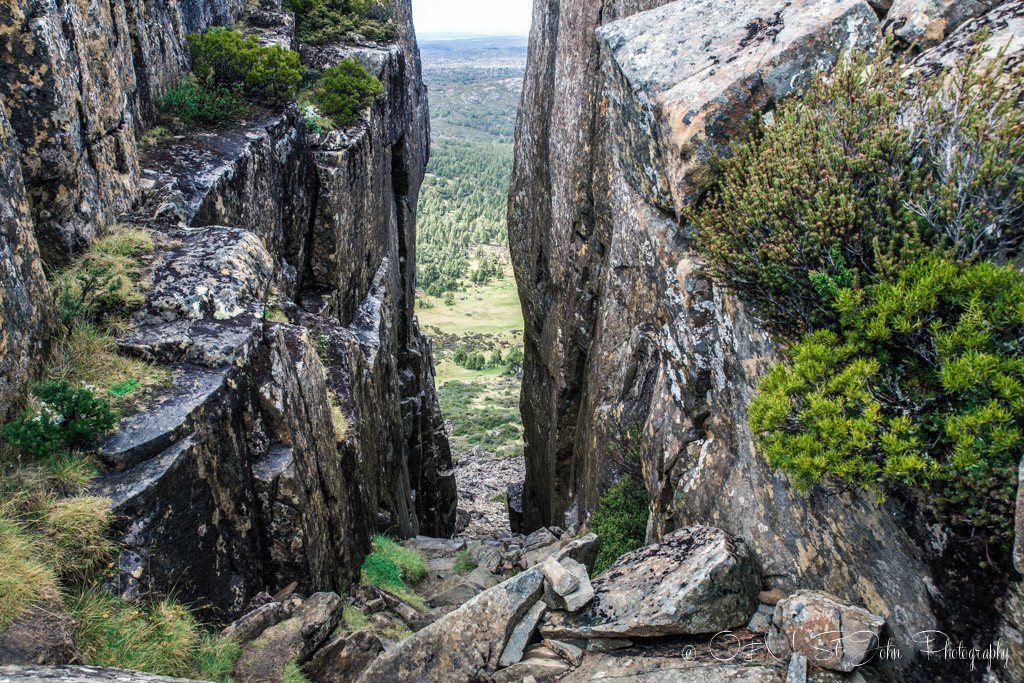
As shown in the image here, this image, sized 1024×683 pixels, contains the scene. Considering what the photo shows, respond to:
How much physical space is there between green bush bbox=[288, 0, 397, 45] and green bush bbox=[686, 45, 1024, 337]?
19292 millimetres

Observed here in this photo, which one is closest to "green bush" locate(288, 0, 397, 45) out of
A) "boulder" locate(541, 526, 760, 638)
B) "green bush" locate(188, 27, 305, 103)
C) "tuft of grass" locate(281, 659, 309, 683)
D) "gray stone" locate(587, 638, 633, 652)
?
"green bush" locate(188, 27, 305, 103)

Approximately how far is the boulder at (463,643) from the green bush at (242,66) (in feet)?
47.4

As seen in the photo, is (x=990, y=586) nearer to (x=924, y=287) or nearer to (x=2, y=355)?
(x=924, y=287)

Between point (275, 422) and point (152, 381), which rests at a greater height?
point (152, 381)

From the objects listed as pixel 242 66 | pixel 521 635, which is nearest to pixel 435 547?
pixel 521 635

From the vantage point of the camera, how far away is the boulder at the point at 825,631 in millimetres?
5207

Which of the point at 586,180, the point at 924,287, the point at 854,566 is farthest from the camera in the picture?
the point at 586,180

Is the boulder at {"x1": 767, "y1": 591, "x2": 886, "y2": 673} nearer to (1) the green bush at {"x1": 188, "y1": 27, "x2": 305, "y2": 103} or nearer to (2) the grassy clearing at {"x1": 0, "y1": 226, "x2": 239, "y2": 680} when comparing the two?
(2) the grassy clearing at {"x1": 0, "y1": 226, "x2": 239, "y2": 680}

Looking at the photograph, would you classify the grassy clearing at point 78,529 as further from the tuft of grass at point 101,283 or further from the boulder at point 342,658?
the boulder at point 342,658

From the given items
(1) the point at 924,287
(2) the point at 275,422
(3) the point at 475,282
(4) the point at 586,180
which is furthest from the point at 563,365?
(3) the point at 475,282

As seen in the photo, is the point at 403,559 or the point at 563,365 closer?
the point at 403,559

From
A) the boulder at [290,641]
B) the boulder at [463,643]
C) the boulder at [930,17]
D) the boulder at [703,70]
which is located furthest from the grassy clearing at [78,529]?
the boulder at [930,17]

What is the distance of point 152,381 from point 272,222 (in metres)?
7.90

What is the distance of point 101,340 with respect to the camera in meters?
8.26
